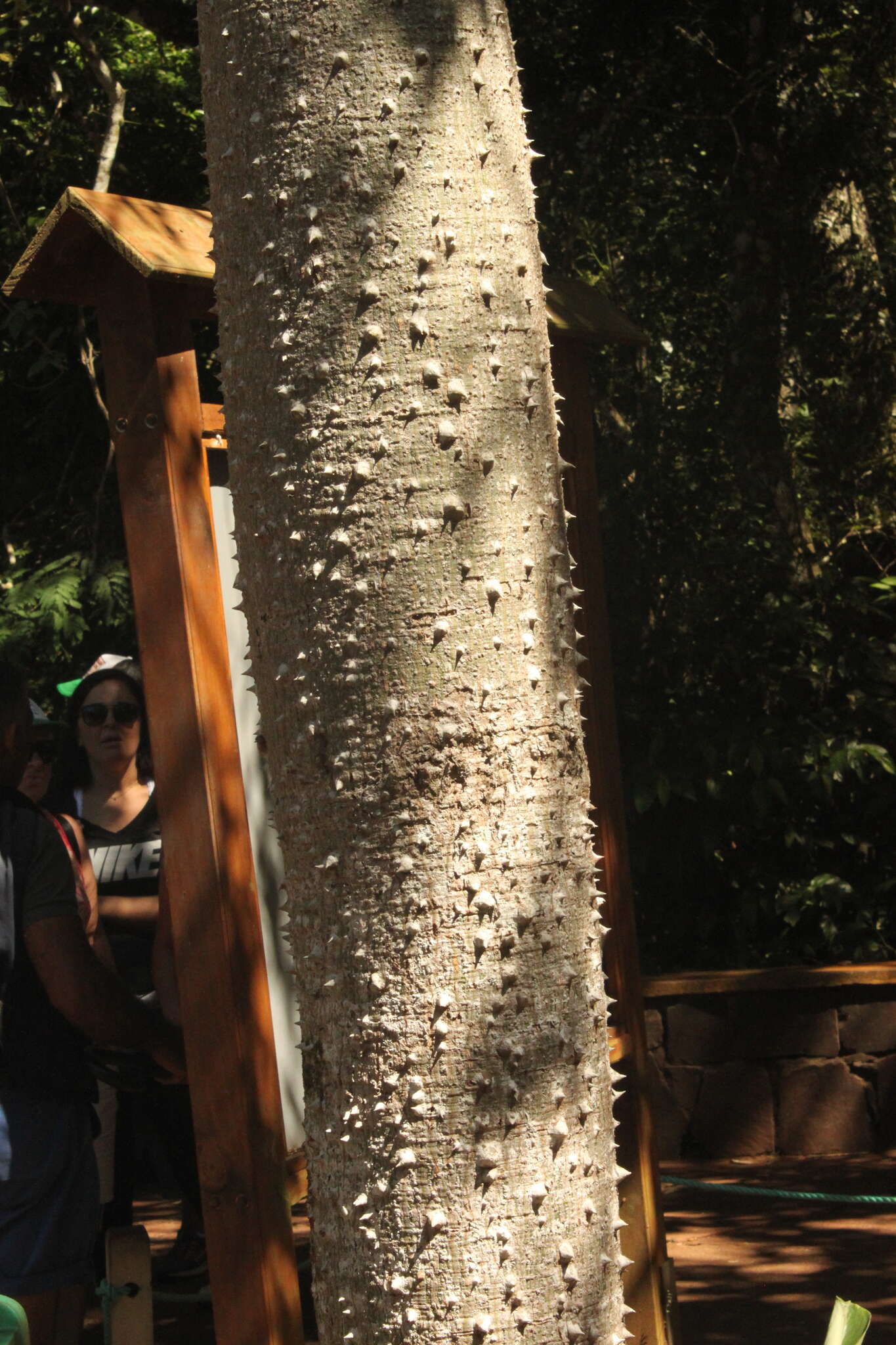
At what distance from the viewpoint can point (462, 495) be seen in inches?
54.5

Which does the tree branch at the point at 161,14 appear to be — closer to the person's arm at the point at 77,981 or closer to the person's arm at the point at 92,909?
the person's arm at the point at 92,909

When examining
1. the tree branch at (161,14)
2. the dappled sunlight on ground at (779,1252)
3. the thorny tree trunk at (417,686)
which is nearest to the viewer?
the thorny tree trunk at (417,686)

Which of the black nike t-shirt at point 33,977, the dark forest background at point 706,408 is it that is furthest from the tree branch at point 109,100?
the black nike t-shirt at point 33,977

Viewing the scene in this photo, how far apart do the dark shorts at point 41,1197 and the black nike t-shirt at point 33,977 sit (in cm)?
4

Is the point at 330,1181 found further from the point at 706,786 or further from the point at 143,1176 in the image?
the point at 706,786

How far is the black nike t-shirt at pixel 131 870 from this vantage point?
378 cm

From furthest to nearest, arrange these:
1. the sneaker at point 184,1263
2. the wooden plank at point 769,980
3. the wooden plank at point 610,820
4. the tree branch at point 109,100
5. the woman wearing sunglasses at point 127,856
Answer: the tree branch at point 109,100, the wooden plank at point 769,980, the sneaker at point 184,1263, the woman wearing sunglasses at point 127,856, the wooden plank at point 610,820

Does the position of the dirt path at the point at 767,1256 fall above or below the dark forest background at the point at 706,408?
below

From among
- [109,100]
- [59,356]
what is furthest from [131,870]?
[109,100]

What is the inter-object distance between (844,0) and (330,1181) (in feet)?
23.8

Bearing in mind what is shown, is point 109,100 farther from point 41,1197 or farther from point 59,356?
point 41,1197

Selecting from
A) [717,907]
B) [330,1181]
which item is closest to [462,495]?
[330,1181]

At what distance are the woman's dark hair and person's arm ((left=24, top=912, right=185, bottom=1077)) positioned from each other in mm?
1538

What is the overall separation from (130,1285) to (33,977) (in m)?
0.58
